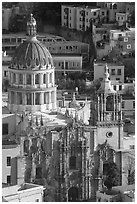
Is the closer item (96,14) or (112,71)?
(112,71)

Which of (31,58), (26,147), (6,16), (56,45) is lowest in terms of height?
(26,147)

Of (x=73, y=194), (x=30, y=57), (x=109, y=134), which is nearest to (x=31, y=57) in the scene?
(x=30, y=57)

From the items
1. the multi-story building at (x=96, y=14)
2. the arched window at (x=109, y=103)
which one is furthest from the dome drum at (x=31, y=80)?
the multi-story building at (x=96, y=14)

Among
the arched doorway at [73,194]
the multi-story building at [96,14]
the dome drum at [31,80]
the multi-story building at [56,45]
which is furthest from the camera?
the multi-story building at [96,14]

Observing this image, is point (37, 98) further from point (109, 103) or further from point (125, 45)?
point (125, 45)

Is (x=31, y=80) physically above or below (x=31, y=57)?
below

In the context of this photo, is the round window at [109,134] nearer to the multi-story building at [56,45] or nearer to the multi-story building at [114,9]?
the multi-story building at [56,45]

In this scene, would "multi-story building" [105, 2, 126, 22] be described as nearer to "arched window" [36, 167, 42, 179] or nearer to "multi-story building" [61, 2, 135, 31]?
"multi-story building" [61, 2, 135, 31]

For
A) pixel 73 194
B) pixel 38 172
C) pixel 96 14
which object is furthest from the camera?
pixel 96 14

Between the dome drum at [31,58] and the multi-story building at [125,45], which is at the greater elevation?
the dome drum at [31,58]
